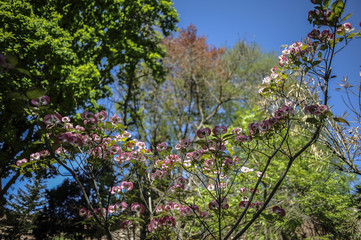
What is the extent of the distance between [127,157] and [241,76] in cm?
1306

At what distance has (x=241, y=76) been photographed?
14.7 metres

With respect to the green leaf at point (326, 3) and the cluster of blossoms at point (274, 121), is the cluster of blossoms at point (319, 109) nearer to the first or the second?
the cluster of blossoms at point (274, 121)

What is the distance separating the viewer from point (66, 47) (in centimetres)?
602

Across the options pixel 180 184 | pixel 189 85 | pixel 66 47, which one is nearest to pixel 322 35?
pixel 180 184

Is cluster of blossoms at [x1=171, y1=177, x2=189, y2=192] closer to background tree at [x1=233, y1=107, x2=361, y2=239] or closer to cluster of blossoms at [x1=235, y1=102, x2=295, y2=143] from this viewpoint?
cluster of blossoms at [x1=235, y1=102, x2=295, y2=143]

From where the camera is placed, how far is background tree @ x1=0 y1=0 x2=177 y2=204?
5.49 metres

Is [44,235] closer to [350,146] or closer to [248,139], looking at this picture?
[248,139]

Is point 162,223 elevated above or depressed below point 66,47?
below

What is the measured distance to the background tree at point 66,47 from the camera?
5.49m

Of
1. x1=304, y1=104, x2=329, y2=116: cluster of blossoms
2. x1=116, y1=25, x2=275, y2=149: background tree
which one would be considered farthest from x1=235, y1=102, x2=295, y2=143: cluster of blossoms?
x1=116, y1=25, x2=275, y2=149: background tree

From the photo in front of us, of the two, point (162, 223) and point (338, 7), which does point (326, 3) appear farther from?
point (162, 223)

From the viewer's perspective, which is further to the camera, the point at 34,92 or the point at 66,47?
the point at 66,47

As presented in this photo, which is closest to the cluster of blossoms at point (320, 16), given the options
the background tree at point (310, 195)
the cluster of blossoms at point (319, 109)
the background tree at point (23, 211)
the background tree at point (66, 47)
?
the cluster of blossoms at point (319, 109)

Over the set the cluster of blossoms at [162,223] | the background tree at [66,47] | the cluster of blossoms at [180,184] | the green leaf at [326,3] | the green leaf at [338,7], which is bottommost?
the cluster of blossoms at [162,223]
